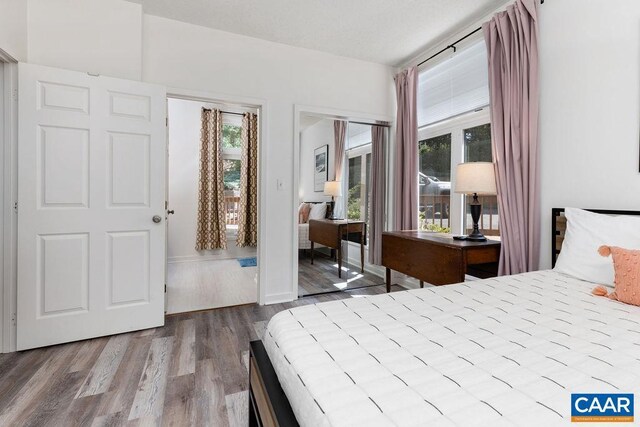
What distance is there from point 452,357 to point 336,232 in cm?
280

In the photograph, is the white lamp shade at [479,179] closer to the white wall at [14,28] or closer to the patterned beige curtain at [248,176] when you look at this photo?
the white wall at [14,28]

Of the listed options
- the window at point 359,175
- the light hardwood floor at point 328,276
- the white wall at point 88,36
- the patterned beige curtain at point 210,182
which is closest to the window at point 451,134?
the window at point 359,175

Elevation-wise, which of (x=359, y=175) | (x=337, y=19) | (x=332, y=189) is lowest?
(x=332, y=189)

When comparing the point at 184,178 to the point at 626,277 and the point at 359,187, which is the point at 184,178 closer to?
the point at 359,187

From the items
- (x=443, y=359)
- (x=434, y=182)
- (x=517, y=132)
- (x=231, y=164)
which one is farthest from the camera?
(x=231, y=164)

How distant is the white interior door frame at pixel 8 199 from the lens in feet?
6.63

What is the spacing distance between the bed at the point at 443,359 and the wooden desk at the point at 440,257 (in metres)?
0.81

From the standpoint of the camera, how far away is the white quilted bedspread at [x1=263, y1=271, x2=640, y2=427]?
63 centimetres

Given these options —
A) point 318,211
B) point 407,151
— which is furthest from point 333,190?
point 407,151

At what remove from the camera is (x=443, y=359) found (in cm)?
82

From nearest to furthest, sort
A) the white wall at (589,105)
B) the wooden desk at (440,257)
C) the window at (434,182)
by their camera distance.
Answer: the white wall at (589,105)
the wooden desk at (440,257)
the window at (434,182)

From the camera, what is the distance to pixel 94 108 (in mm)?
2234

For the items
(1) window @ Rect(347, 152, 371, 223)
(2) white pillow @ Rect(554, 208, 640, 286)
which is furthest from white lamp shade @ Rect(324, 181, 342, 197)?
(2) white pillow @ Rect(554, 208, 640, 286)

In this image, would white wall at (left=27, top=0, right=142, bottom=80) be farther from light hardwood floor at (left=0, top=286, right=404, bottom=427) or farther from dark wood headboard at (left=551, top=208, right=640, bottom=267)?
dark wood headboard at (left=551, top=208, right=640, bottom=267)
